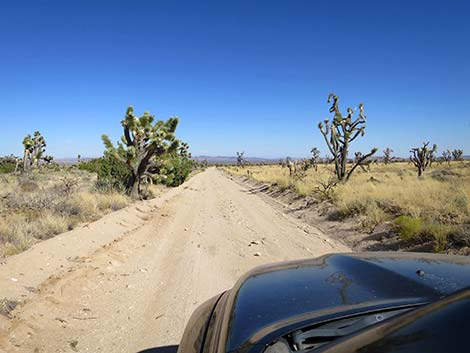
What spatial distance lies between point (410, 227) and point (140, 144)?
13086mm

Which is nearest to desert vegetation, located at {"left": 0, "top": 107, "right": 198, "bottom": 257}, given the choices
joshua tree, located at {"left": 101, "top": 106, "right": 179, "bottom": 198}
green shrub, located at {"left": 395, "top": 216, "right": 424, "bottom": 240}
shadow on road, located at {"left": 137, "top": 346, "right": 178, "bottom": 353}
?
joshua tree, located at {"left": 101, "top": 106, "right": 179, "bottom": 198}

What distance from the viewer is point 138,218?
12391mm

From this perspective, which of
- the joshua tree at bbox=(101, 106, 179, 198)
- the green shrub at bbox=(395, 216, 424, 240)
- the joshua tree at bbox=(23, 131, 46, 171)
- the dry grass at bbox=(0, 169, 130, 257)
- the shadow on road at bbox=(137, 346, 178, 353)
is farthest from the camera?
the joshua tree at bbox=(23, 131, 46, 171)

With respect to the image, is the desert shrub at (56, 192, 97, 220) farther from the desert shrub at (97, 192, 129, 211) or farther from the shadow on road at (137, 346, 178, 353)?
the shadow on road at (137, 346, 178, 353)

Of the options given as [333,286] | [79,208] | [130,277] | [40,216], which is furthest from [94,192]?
[333,286]

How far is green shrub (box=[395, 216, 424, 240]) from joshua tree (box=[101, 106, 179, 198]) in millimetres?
12020

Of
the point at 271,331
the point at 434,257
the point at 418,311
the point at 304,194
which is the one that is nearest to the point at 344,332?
the point at 271,331

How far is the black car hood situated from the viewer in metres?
1.88

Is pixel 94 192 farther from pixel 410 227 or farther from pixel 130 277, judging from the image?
pixel 410 227

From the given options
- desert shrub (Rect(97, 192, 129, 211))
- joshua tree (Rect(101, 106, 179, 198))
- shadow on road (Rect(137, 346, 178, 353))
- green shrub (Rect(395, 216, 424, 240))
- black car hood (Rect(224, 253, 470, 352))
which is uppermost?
joshua tree (Rect(101, 106, 179, 198))

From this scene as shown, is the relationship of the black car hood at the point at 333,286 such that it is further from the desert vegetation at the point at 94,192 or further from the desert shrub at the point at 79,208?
the desert shrub at the point at 79,208

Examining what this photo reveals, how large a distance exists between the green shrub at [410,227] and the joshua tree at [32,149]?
3543 cm

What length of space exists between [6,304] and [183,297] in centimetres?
237

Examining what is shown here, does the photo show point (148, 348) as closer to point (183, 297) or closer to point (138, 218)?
point (183, 297)
